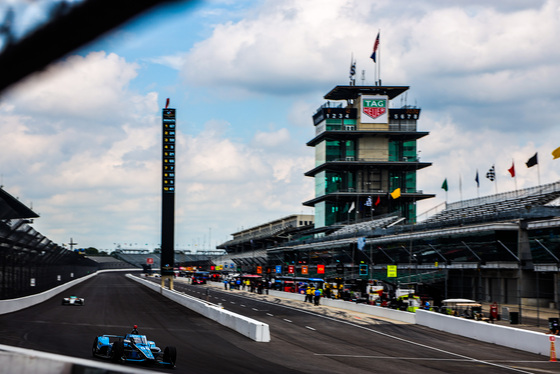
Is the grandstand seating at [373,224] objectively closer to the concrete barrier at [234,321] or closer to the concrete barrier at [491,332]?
the concrete barrier at [234,321]

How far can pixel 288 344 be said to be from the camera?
26.0 metres

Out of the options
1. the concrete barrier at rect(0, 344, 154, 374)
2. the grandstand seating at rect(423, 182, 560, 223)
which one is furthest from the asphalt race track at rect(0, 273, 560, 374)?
the grandstand seating at rect(423, 182, 560, 223)

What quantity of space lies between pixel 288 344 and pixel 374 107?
319 ft

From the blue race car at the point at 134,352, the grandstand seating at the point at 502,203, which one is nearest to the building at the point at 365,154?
the grandstand seating at the point at 502,203

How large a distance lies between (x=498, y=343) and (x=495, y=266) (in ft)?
77.5

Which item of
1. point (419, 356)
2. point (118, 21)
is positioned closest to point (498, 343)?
point (419, 356)

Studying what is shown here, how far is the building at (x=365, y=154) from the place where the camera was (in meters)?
119

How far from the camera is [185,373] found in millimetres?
16312

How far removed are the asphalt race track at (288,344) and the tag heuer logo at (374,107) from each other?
83237 mm

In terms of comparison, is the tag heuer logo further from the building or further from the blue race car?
the blue race car

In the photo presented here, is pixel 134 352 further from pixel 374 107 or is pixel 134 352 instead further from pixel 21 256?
pixel 374 107

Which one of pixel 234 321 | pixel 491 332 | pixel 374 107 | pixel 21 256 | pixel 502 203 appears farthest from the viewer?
pixel 374 107

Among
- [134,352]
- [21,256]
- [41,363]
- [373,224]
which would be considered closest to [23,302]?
[21,256]

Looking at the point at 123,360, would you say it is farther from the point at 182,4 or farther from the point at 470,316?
the point at 470,316
